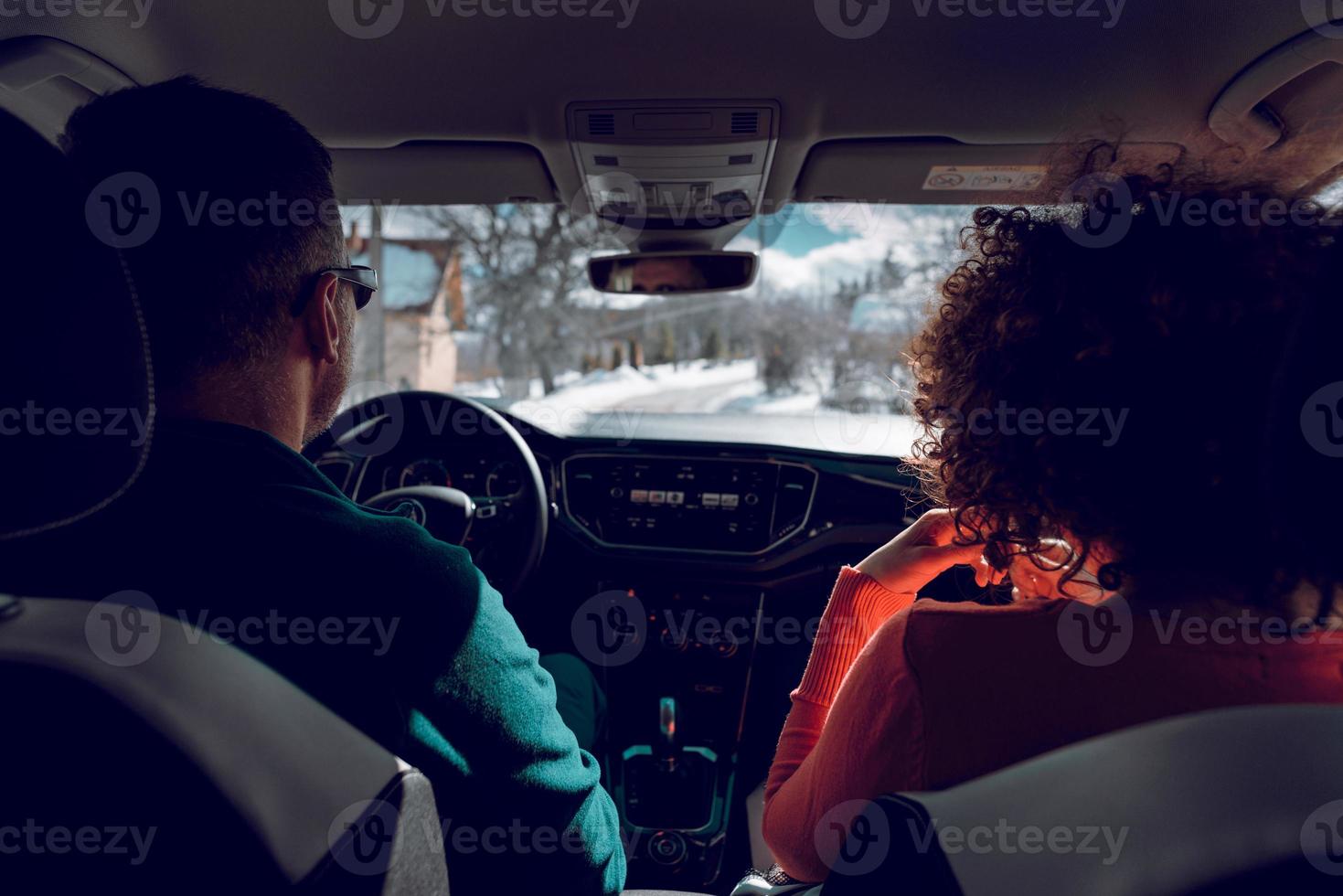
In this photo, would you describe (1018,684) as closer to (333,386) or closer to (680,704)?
(333,386)

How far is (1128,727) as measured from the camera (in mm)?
958

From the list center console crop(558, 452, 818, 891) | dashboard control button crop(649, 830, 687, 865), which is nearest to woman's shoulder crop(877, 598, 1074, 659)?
center console crop(558, 452, 818, 891)

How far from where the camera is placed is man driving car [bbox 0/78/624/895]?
1082mm

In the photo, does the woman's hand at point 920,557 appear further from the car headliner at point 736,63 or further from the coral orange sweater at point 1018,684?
the car headliner at point 736,63

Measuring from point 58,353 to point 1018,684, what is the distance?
1106 mm

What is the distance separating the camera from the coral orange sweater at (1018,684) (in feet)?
3.28

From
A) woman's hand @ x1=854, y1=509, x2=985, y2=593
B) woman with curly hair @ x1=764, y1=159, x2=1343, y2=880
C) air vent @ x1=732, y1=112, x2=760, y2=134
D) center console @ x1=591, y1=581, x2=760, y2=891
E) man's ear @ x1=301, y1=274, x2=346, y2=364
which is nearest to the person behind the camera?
woman with curly hair @ x1=764, y1=159, x2=1343, y2=880

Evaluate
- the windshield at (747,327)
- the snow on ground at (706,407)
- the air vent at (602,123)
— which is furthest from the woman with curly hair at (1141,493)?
the snow on ground at (706,407)

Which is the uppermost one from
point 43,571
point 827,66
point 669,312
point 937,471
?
point 827,66

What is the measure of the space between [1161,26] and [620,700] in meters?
2.83

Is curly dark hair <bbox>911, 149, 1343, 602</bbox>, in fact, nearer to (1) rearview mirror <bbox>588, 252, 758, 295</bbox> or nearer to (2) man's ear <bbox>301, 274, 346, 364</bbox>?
(2) man's ear <bbox>301, 274, 346, 364</bbox>

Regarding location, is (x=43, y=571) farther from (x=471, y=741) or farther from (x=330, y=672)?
(x=471, y=741)

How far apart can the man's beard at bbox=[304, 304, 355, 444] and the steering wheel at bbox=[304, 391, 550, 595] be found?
3.52 ft

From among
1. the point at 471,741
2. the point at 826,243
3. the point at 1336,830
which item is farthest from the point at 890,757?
the point at 826,243
